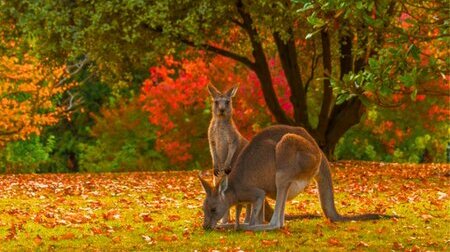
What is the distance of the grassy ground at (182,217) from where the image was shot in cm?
1073

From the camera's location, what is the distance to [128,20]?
904 inches

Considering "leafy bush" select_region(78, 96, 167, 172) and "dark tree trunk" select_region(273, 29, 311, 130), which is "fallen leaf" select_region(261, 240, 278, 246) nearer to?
"dark tree trunk" select_region(273, 29, 311, 130)

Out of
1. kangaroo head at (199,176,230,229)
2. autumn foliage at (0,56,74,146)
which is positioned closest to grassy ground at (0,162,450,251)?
kangaroo head at (199,176,230,229)

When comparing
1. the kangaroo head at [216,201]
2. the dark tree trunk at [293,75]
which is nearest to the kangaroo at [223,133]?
the kangaroo head at [216,201]

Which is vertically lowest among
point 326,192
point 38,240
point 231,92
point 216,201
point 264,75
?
point 38,240

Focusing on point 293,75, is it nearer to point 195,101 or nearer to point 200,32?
point 200,32

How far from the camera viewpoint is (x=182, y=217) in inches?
548

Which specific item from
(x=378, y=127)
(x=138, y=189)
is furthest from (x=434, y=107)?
(x=138, y=189)

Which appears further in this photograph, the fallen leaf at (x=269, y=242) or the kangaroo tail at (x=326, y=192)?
the kangaroo tail at (x=326, y=192)

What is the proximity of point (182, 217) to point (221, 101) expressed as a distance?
2.04m

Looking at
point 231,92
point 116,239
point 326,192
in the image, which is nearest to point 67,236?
point 116,239

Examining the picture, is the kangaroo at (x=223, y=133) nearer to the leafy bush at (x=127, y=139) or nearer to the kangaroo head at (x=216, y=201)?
the kangaroo head at (x=216, y=201)

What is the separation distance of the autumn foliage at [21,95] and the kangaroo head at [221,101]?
14.7 metres

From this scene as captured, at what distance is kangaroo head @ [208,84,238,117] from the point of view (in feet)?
42.2
